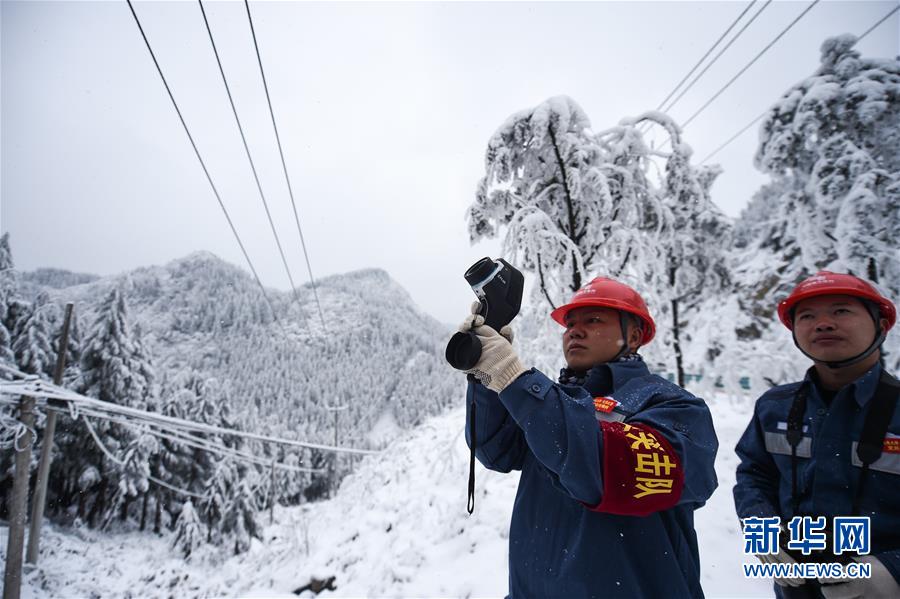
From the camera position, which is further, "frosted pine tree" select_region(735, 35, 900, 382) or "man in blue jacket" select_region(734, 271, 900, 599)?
"frosted pine tree" select_region(735, 35, 900, 382)

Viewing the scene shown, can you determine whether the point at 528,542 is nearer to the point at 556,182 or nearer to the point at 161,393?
the point at 556,182

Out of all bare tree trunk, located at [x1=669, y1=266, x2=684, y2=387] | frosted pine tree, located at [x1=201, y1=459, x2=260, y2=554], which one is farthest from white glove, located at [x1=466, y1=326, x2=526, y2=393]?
frosted pine tree, located at [x1=201, y1=459, x2=260, y2=554]

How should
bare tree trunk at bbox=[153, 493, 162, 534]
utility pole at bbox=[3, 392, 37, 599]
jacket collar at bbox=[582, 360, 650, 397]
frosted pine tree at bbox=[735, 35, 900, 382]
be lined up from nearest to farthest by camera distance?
jacket collar at bbox=[582, 360, 650, 397]
frosted pine tree at bbox=[735, 35, 900, 382]
utility pole at bbox=[3, 392, 37, 599]
bare tree trunk at bbox=[153, 493, 162, 534]

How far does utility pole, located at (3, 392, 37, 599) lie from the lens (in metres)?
6.59

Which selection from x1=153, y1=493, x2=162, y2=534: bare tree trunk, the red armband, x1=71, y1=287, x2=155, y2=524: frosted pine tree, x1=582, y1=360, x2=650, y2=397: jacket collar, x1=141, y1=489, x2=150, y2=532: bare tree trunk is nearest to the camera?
the red armband

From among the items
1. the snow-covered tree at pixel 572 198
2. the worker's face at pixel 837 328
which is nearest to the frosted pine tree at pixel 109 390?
the snow-covered tree at pixel 572 198

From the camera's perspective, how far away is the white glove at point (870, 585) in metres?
1.55

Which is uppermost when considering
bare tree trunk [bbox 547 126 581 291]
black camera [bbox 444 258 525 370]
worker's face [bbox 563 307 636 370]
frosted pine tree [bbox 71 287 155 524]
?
bare tree trunk [bbox 547 126 581 291]

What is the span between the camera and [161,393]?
85.3 feet

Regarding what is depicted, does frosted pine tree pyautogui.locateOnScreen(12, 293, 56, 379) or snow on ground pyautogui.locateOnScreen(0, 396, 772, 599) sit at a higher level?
frosted pine tree pyautogui.locateOnScreen(12, 293, 56, 379)

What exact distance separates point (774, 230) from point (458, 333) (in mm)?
11917

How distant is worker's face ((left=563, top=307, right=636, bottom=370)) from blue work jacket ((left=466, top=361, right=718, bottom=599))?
0.14 meters

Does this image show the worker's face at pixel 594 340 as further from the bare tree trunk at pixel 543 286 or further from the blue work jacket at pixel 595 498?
the bare tree trunk at pixel 543 286

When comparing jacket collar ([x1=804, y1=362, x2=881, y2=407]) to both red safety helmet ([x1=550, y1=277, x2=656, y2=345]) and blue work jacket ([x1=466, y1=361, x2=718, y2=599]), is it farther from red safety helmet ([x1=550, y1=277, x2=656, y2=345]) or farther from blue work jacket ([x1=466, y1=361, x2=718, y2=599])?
blue work jacket ([x1=466, y1=361, x2=718, y2=599])
